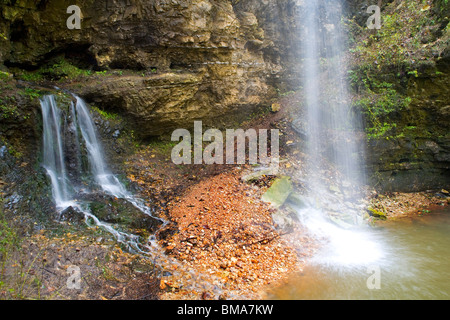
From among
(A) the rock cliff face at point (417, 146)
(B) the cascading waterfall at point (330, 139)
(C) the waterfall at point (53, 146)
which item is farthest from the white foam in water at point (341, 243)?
(C) the waterfall at point (53, 146)

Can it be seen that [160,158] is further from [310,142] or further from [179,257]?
[310,142]

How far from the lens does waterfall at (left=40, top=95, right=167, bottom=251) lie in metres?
6.38

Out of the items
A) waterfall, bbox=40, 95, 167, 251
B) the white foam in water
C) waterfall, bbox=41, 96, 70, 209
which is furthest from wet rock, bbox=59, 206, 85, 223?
the white foam in water

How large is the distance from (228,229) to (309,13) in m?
10.6

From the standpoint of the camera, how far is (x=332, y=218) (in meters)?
7.29

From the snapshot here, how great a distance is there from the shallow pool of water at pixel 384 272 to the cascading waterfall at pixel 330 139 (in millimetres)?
177

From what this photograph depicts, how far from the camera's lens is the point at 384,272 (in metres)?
5.11

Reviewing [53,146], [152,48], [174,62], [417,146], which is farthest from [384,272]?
[152,48]

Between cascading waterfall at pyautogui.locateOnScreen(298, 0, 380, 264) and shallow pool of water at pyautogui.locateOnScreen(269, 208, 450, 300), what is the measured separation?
0.58 feet

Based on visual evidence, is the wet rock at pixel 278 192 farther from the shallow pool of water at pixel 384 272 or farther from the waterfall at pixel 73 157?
the waterfall at pixel 73 157

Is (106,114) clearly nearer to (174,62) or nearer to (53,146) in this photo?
(53,146)

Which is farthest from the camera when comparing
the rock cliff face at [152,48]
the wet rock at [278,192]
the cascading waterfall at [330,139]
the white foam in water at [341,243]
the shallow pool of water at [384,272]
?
the rock cliff face at [152,48]

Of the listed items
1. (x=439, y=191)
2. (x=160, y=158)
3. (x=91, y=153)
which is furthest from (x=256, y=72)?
(x=439, y=191)

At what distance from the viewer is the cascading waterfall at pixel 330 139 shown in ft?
21.9
